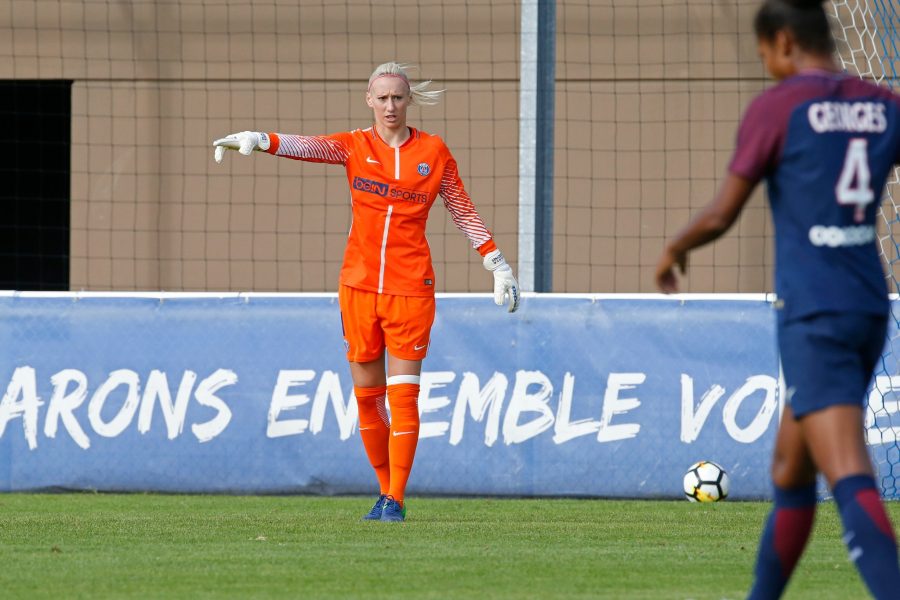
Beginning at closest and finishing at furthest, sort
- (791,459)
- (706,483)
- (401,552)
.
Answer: (791,459) < (401,552) < (706,483)

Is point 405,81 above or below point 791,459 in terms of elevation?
above

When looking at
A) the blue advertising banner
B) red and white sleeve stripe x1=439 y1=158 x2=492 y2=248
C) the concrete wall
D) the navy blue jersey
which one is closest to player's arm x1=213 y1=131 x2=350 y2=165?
red and white sleeve stripe x1=439 y1=158 x2=492 y2=248

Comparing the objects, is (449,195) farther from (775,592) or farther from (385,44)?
(385,44)

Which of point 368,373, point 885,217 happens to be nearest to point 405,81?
point 368,373

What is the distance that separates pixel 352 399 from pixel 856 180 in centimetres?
525

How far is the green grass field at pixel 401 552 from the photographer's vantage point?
4652 mm

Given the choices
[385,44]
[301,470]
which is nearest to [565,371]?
[301,470]

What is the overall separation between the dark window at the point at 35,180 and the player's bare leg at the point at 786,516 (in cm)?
1159

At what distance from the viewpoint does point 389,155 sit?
6703mm

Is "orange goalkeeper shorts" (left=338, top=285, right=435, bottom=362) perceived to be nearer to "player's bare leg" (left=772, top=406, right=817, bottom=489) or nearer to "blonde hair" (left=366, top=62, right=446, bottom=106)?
"blonde hair" (left=366, top=62, right=446, bottom=106)

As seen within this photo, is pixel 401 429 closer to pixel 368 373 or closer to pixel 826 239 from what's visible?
pixel 368 373

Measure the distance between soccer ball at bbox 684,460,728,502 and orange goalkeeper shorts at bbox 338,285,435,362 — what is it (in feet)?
6.56

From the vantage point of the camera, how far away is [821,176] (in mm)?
3434

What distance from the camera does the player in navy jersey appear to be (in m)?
3.39
